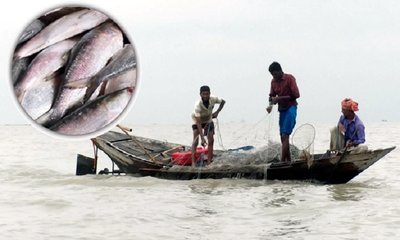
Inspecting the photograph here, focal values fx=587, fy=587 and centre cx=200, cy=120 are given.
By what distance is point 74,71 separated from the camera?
148 centimetres

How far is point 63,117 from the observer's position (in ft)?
4.92

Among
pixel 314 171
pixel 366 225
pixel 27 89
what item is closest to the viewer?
pixel 27 89

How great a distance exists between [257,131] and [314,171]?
64.2 inches

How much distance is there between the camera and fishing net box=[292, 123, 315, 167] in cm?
855

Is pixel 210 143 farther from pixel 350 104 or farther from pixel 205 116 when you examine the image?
pixel 350 104

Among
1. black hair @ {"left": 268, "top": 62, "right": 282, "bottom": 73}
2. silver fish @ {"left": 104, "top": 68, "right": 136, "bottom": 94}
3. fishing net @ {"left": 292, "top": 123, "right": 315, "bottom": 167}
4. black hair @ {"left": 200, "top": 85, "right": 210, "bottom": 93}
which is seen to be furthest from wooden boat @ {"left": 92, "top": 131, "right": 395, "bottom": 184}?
silver fish @ {"left": 104, "top": 68, "right": 136, "bottom": 94}

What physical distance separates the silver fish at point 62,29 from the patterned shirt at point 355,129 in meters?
7.21

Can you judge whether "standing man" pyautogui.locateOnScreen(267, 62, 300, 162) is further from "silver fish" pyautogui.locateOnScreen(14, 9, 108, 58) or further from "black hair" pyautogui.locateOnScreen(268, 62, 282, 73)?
"silver fish" pyautogui.locateOnScreen(14, 9, 108, 58)

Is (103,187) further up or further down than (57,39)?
further down

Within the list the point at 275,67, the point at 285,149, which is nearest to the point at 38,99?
the point at 275,67

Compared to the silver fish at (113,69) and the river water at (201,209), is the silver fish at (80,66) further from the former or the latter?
the river water at (201,209)

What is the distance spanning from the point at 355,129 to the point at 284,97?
1106 mm

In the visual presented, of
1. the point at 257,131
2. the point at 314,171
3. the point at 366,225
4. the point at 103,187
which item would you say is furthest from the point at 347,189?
the point at 103,187

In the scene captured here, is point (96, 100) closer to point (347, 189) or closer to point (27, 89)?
point (27, 89)
